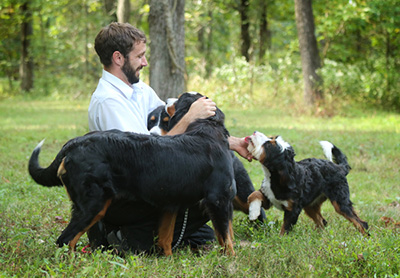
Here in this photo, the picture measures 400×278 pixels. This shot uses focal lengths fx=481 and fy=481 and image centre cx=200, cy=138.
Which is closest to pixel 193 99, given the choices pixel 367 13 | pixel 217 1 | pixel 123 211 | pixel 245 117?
pixel 123 211

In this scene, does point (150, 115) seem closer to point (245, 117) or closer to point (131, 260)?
point (131, 260)

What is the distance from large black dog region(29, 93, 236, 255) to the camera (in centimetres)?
339

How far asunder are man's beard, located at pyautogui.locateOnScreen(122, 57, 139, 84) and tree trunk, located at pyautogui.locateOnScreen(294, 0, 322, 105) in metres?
11.2

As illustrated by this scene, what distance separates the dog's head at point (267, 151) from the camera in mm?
4551

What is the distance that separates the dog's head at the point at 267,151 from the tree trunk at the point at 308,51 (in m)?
10.6

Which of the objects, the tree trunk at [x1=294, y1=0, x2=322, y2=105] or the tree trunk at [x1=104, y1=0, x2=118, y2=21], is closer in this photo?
the tree trunk at [x1=294, y1=0, x2=322, y2=105]

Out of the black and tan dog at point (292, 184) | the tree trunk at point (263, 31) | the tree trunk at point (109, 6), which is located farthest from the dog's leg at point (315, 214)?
the tree trunk at point (263, 31)

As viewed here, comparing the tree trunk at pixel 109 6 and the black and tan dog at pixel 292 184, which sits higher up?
the tree trunk at pixel 109 6

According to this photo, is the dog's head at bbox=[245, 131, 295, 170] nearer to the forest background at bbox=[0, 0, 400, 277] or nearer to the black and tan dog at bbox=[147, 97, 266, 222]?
the black and tan dog at bbox=[147, 97, 266, 222]

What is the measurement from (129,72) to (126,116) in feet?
1.55

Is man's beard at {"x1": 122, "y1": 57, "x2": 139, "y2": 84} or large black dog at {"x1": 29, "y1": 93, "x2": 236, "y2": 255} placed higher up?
man's beard at {"x1": 122, "y1": 57, "x2": 139, "y2": 84}

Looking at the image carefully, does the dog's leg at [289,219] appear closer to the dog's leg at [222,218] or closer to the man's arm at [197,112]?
the dog's leg at [222,218]

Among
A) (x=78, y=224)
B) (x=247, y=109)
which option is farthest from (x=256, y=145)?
(x=247, y=109)

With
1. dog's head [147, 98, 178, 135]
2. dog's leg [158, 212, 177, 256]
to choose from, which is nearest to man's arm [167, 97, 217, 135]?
dog's head [147, 98, 178, 135]
